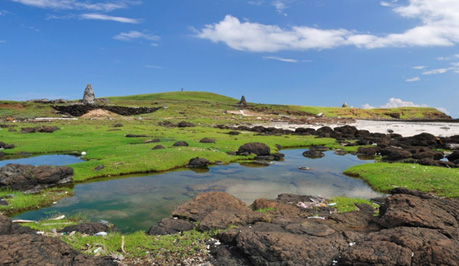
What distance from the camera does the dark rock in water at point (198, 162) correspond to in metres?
31.3

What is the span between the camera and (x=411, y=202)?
1267 centimetres

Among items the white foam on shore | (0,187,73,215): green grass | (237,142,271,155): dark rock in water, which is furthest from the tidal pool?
the white foam on shore

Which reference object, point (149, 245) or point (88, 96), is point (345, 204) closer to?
point (149, 245)

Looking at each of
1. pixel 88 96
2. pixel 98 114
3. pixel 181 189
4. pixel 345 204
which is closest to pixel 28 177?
pixel 181 189

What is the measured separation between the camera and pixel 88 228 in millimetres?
13422

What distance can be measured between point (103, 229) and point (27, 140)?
1514 inches

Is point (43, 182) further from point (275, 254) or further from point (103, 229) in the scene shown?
point (275, 254)

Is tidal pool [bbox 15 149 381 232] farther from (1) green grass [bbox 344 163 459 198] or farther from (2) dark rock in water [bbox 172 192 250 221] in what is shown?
(2) dark rock in water [bbox 172 192 250 221]

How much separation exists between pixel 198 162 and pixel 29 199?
52.9ft

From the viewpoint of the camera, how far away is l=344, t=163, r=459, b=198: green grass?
70.6 feet

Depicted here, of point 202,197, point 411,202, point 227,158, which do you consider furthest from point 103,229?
point 227,158

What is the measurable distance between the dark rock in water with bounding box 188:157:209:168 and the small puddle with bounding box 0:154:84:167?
516 inches

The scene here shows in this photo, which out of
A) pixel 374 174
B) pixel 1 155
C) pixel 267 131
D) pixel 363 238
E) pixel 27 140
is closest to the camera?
pixel 363 238

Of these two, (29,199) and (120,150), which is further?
(120,150)
